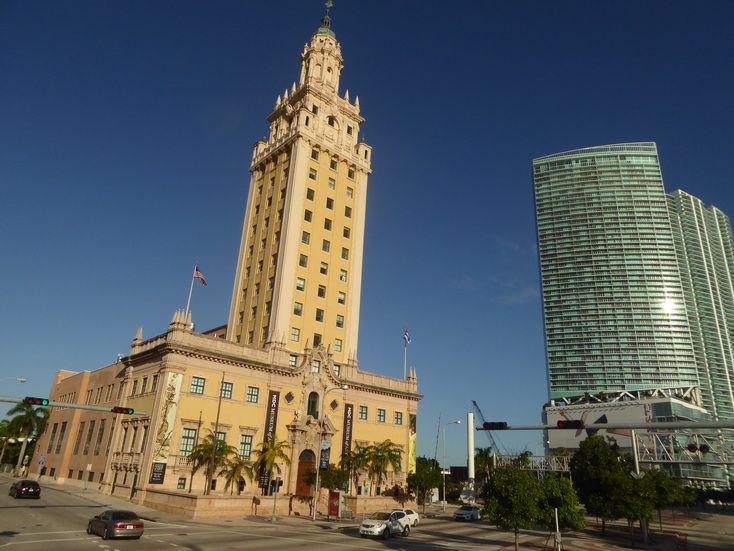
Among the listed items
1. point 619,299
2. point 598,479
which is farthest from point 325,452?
point 619,299

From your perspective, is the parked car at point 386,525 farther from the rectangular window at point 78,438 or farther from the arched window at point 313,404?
the rectangular window at point 78,438

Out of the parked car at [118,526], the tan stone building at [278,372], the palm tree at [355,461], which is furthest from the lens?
the palm tree at [355,461]

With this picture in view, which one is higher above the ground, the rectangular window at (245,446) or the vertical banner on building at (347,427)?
the vertical banner on building at (347,427)

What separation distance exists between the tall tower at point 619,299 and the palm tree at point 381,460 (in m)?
140

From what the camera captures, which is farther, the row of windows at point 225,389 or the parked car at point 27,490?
the row of windows at point 225,389

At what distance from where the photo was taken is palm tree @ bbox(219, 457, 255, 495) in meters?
49.6

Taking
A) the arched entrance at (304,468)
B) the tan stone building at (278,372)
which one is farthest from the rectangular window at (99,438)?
the arched entrance at (304,468)

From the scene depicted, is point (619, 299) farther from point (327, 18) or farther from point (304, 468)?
point (304, 468)

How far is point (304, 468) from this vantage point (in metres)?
58.1

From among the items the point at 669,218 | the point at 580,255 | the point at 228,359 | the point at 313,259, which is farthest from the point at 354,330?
the point at 669,218

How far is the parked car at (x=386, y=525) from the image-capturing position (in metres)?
34.8

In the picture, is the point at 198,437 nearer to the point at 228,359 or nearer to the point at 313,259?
the point at 228,359

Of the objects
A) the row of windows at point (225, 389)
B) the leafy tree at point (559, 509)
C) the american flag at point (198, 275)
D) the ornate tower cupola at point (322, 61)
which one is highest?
the ornate tower cupola at point (322, 61)

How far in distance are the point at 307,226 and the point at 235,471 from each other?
33426mm
